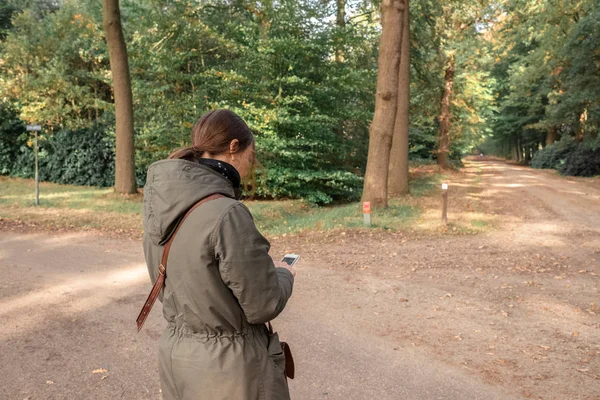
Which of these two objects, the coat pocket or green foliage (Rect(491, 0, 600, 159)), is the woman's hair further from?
green foliage (Rect(491, 0, 600, 159))

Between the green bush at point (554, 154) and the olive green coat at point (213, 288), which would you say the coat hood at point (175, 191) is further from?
the green bush at point (554, 154)

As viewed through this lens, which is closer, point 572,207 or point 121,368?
point 121,368

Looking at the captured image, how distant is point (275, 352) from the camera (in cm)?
204

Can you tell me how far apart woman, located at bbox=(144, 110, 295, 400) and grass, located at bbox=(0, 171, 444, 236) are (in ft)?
29.0

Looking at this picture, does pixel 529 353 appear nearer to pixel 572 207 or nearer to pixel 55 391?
pixel 55 391

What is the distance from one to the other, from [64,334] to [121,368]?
1.16 m

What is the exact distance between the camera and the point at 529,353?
4.67 meters

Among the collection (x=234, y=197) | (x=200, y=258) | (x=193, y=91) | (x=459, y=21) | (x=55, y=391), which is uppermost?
(x=459, y=21)

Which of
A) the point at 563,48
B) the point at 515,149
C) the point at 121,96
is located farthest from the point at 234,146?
the point at 515,149

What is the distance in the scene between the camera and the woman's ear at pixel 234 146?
203cm

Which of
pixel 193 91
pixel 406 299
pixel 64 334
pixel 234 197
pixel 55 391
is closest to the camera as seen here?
pixel 234 197

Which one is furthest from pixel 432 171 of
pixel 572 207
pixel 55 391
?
pixel 55 391

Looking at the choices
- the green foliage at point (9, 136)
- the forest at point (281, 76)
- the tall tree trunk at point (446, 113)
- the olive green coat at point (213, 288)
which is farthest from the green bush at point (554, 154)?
the olive green coat at point (213, 288)

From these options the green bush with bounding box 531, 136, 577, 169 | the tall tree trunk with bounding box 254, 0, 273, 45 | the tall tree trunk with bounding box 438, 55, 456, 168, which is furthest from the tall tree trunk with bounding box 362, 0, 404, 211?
the green bush with bounding box 531, 136, 577, 169
